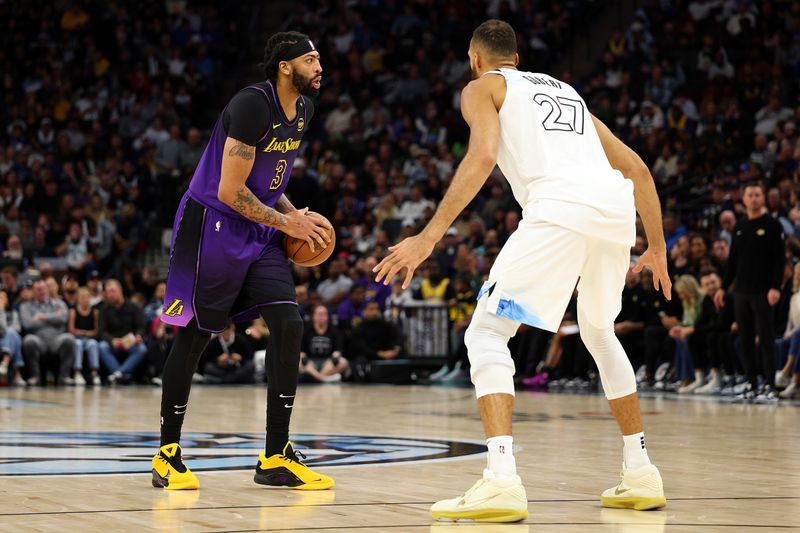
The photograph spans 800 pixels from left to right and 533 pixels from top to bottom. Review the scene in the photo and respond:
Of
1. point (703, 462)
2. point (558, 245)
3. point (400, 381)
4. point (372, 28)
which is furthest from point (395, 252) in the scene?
point (372, 28)

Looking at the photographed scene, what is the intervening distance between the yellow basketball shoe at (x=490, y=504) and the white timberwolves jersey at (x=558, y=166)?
930 mm

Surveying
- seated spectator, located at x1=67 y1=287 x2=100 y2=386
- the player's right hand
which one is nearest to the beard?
the player's right hand

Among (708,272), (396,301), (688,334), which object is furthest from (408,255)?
(396,301)

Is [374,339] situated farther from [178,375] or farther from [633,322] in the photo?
[178,375]

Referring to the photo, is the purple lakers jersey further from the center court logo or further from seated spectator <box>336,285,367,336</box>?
seated spectator <box>336,285,367,336</box>

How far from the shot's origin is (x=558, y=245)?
14.2 ft

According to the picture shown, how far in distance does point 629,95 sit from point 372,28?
6.49m

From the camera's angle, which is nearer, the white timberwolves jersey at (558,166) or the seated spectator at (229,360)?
the white timberwolves jersey at (558,166)

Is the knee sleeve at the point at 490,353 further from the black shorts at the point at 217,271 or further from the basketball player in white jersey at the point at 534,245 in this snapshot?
the black shorts at the point at 217,271

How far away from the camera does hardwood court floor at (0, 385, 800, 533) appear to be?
162 inches

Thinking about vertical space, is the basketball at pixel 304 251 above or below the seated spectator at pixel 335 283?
below

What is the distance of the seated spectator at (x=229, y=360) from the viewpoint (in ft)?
49.3

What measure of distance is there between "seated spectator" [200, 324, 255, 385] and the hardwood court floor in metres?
4.06

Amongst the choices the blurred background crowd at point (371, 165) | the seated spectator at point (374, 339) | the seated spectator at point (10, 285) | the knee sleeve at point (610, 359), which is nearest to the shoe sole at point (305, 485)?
the knee sleeve at point (610, 359)
